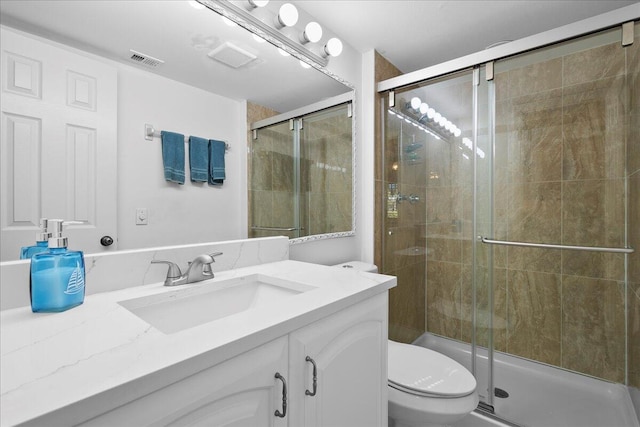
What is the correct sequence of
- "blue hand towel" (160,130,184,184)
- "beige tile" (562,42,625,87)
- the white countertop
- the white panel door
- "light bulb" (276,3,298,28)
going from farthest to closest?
"beige tile" (562,42,625,87), "light bulb" (276,3,298,28), "blue hand towel" (160,130,184,184), the white panel door, the white countertop

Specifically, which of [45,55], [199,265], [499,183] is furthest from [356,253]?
[45,55]

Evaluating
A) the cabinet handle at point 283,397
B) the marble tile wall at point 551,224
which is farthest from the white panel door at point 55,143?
the marble tile wall at point 551,224

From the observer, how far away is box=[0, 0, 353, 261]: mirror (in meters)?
0.82

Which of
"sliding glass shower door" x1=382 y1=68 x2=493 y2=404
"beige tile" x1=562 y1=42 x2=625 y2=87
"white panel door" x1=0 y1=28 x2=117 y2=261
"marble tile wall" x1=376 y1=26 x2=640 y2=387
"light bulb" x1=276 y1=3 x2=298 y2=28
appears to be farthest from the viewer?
"sliding glass shower door" x1=382 y1=68 x2=493 y2=404

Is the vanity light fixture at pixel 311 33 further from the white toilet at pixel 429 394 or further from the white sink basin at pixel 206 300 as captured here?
the white toilet at pixel 429 394

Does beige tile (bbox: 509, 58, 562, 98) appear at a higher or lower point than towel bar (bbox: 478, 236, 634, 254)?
higher

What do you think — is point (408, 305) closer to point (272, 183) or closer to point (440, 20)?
point (272, 183)

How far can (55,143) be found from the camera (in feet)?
2.65

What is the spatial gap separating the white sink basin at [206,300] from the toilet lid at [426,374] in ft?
2.23

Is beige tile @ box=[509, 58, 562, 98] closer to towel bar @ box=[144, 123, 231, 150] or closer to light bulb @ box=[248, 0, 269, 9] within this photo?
light bulb @ box=[248, 0, 269, 9]

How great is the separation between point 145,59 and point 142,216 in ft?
1.65

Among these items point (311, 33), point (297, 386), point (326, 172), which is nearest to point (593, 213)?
point (326, 172)

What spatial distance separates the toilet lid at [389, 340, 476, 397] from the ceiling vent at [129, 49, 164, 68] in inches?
58.4

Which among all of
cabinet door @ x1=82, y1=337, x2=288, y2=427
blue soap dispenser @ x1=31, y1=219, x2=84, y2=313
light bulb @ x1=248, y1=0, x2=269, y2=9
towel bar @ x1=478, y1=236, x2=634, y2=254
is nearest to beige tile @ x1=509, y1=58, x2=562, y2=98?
towel bar @ x1=478, y1=236, x2=634, y2=254
